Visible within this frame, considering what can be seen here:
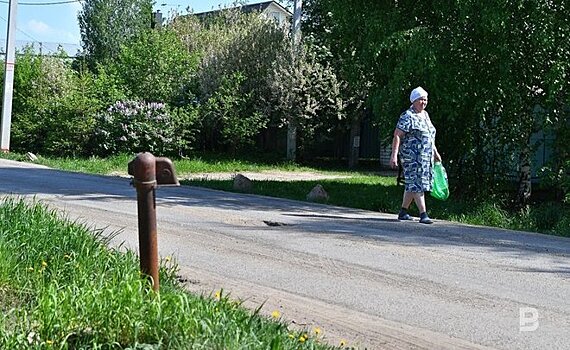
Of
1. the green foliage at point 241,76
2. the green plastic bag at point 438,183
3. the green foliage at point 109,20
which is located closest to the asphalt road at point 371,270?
the green plastic bag at point 438,183

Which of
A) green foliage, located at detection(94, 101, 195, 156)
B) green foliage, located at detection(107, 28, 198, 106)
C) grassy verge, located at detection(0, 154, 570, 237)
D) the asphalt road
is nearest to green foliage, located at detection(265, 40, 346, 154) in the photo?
grassy verge, located at detection(0, 154, 570, 237)

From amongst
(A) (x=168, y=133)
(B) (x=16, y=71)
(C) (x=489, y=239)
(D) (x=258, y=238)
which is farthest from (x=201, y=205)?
(B) (x=16, y=71)

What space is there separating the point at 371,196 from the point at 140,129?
11862 mm

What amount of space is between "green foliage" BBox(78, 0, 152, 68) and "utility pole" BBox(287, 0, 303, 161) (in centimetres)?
3077

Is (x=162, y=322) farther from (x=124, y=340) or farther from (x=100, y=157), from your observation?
(x=100, y=157)

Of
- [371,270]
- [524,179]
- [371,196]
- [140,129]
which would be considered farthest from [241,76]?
[371,270]

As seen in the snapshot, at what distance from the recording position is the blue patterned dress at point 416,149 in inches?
453

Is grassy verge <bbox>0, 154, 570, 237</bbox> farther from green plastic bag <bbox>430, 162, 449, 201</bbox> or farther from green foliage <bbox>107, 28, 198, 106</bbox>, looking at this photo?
green foliage <bbox>107, 28, 198, 106</bbox>

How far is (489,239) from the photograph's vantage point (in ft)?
33.7

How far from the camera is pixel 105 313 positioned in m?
4.72

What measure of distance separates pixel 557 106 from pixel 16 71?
21857mm

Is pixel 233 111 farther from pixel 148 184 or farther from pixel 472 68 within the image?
pixel 148 184

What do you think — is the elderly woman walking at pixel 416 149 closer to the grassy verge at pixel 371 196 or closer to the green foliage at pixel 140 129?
the grassy verge at pixel 371 196

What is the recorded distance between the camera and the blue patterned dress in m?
11.5
